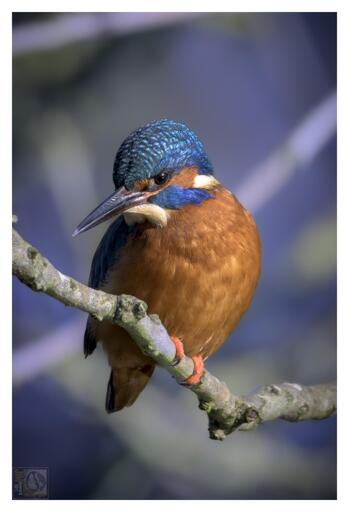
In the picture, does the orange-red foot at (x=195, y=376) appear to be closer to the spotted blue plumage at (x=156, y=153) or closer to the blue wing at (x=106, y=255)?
the blue wing at (x=106, y=255)

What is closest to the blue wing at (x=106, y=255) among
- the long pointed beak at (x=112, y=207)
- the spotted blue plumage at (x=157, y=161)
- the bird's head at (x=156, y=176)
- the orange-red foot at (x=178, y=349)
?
the spotted blue plumage at (x=157, y=161)

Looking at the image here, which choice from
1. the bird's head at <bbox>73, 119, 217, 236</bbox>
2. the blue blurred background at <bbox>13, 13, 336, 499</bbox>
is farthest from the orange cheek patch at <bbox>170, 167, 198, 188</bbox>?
the blue blurred background at <bbox>13, 13, 336, 499</bbox>

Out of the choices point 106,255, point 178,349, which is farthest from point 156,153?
point 178,349

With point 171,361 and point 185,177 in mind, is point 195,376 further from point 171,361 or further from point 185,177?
point 185,177

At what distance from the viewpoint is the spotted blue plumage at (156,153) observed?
265 cm

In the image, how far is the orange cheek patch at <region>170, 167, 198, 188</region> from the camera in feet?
9.11

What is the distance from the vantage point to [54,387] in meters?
3.57

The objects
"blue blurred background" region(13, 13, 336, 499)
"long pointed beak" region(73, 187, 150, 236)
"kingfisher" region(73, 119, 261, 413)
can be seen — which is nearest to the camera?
"long pointed beak" region(73, 187, 150, 236)

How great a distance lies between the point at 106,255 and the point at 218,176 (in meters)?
0.74

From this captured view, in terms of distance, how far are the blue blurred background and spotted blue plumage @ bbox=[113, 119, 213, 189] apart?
636 mm

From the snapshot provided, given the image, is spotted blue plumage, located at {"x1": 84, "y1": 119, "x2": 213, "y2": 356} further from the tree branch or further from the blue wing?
the tree branch

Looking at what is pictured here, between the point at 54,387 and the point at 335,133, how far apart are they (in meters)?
1.65
